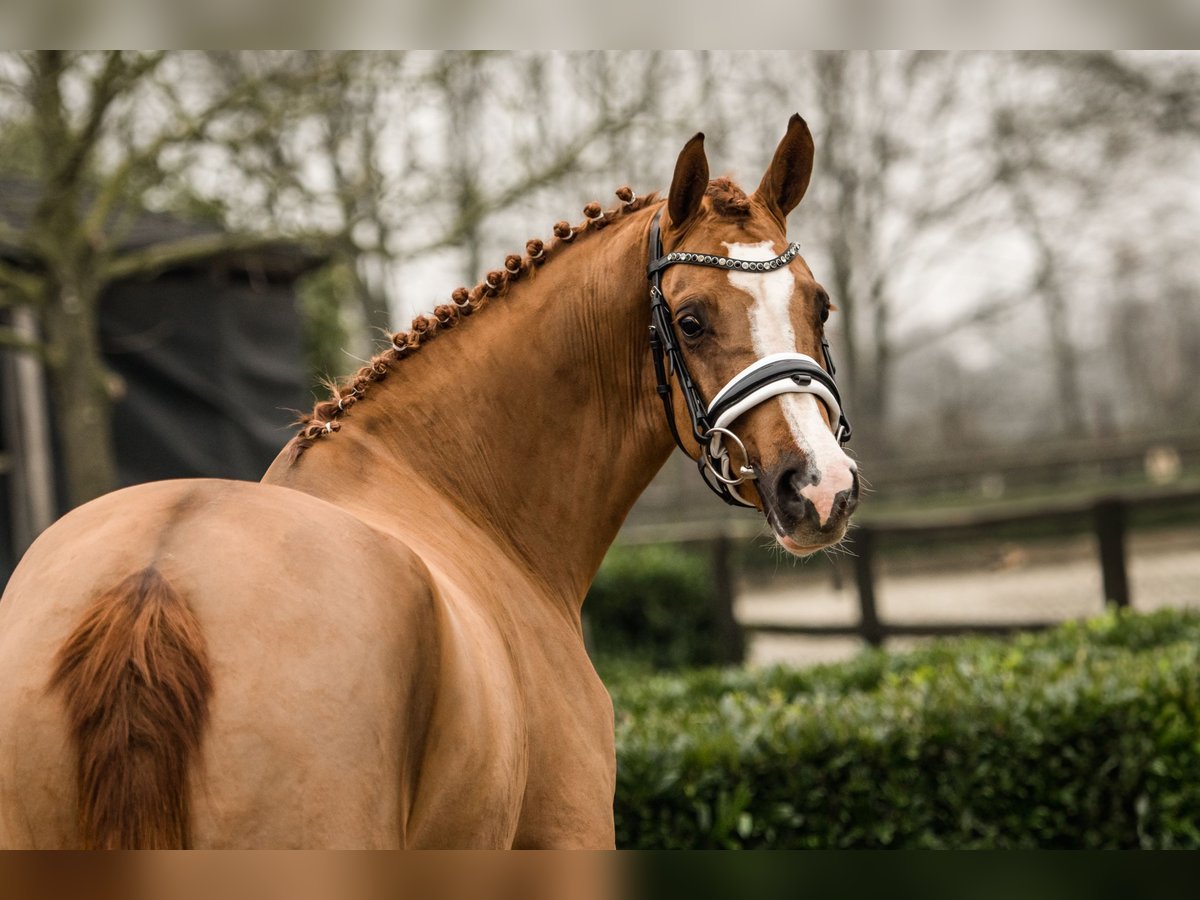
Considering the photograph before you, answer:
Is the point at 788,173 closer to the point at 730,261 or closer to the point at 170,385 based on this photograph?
the point at 730,261

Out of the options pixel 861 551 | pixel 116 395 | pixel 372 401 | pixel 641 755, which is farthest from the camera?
pixel 861 551

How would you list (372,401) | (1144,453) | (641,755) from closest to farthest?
(372,401) → (641,755) → (1144,453)

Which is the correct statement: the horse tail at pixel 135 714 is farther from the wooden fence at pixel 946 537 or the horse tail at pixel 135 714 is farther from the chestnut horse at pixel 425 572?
the wooden fence at pixel 946 537

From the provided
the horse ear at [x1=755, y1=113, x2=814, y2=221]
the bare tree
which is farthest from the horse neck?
the bare tree

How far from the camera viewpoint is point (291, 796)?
4.92 ft

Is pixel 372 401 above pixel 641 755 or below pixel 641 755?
above

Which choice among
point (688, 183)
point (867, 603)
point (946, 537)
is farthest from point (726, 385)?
point (946, 537)

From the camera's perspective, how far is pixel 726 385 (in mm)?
2412

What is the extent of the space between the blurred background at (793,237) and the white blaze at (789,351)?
2.88 ft

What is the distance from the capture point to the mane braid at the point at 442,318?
2.48 meters

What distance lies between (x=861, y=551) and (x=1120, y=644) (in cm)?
359

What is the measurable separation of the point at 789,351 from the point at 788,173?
62cm

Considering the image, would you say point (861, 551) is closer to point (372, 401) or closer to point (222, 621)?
point (372, 401)

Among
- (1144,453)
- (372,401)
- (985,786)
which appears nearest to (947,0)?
(372,401)
